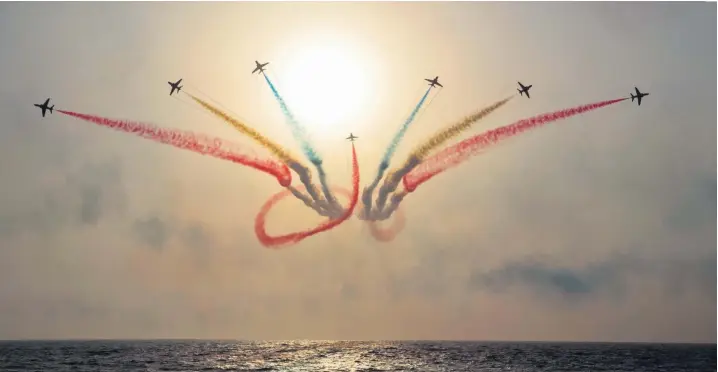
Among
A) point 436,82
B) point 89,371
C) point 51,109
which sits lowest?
point 89,371

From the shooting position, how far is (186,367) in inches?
4385

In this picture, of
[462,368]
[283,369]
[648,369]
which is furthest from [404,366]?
[648,369]

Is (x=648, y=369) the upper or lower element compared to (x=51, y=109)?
lower

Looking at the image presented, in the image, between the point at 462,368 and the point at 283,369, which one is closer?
the point at 283,369

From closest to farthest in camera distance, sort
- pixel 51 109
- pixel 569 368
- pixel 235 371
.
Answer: pixel 51 109, pixel 235 371, pixel 569 368

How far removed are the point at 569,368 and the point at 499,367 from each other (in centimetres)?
1268

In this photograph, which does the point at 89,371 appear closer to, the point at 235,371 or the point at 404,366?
the point at 235,371

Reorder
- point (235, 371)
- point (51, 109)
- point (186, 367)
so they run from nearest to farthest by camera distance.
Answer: point (51, 109)
point (235, 371)
point (186, 367)

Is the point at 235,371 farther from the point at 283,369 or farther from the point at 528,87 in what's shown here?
the point at 528,87

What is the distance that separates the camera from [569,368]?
119750 millimetres

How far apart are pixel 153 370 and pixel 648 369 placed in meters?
83.2

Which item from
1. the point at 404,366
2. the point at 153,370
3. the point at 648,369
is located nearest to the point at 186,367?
the point at 153,370

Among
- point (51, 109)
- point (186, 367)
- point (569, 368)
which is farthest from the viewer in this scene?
point (569, 368)

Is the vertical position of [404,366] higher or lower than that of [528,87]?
lower
